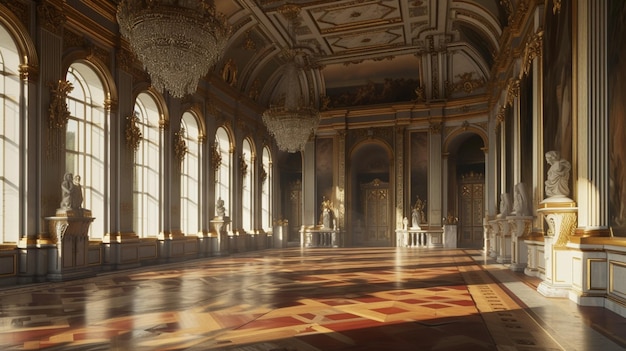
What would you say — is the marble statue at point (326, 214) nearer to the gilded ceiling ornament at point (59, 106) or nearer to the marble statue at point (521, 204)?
the marble statue at point (521, 204)

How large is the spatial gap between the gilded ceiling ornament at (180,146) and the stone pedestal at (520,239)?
328 inches

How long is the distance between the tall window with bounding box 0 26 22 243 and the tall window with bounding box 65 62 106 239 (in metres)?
1.57

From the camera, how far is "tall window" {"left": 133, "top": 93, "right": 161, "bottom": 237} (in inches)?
489

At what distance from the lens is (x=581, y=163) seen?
20.4 ft

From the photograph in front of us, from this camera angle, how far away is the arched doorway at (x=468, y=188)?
64.2 feet

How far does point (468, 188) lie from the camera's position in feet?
65.4

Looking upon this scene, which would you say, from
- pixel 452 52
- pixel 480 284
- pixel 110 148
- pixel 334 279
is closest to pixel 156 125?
pixel 110 148

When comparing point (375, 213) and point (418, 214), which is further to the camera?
point (375, 213)

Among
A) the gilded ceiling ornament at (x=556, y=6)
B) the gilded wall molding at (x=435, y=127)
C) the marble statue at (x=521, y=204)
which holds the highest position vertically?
the gilded ceiling ornament at (x=556, y=6)

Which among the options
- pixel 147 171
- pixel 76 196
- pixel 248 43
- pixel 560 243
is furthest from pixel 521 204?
pixel 248 43

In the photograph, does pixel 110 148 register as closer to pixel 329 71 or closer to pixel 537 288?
pixel 537 288

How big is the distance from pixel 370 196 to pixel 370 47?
6175mm

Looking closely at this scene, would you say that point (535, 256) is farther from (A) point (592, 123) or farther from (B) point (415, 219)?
(B) point (415, 219)

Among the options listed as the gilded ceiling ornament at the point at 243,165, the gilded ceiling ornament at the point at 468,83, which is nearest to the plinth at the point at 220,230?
the gilded ceiling ornament at the point at 243,165
